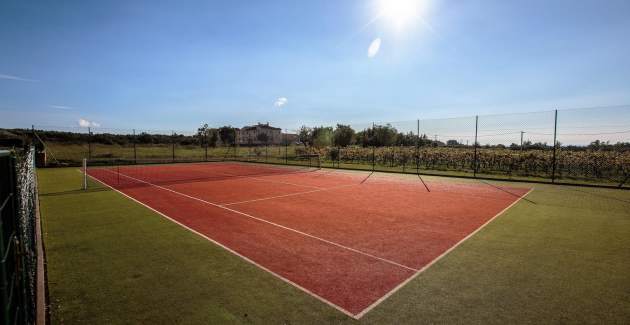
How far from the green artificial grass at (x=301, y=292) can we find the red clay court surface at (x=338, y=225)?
0.31 meters

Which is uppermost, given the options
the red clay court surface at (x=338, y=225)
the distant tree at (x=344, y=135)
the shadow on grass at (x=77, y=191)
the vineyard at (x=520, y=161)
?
the distant tree at (x=344, y=135)

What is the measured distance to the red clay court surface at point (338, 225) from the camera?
4447mm

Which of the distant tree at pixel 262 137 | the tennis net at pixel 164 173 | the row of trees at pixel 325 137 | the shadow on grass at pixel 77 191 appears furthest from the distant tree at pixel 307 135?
the distant tree at pixel 262 137

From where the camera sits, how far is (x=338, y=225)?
282 inches

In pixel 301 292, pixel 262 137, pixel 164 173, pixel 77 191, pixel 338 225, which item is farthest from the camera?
pixel 262 137

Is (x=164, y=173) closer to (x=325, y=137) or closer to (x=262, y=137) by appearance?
(x=325, y=137)

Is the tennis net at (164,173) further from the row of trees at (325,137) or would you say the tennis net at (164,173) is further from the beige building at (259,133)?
the beige building at (259,133)

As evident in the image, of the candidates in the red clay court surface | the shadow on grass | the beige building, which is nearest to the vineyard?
the red clay court surface

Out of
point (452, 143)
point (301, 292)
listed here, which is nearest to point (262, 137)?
point (452, 143)

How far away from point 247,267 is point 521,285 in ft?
12.9

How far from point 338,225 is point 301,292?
3271 mm

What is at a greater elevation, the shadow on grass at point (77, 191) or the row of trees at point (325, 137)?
the row of trees at point (325, 137)

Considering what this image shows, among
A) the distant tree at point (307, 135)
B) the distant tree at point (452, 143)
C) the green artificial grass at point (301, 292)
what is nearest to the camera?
the green artificial grass at point (301, 292)

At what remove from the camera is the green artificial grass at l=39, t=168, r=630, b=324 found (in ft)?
11.3
